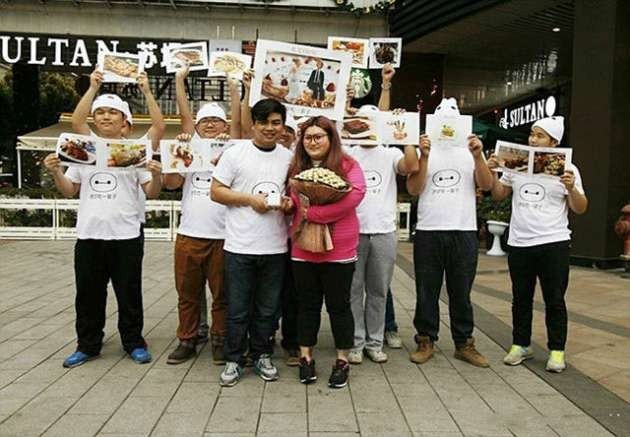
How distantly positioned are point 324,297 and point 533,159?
183 cm

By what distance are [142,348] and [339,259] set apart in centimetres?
178

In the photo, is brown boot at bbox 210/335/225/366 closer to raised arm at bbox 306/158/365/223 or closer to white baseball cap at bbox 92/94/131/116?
raised arm at bbox 306/158/365/223

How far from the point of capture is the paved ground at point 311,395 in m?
3.47

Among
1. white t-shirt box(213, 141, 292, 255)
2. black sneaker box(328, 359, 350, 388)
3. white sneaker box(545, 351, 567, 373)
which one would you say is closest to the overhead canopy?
white t-shirt box(213, 141, 292, 255)

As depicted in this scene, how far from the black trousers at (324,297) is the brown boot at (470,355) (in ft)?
3.32

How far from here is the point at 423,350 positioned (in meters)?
4.77

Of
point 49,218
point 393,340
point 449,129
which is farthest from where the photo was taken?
point 49,218

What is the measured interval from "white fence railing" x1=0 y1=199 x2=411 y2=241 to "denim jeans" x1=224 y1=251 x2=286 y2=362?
9.48m

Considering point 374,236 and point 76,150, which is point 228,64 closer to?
point 76,150

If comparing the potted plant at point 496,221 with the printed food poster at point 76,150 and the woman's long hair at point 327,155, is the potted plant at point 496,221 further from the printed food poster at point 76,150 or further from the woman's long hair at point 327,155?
the printed food poster at point 76,150

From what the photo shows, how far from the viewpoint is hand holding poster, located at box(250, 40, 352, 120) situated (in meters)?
4.27

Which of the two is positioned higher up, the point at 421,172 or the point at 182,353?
the point at 421,172

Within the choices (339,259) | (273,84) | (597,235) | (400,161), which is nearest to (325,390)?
(339,259)

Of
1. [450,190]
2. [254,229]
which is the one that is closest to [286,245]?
[254,229]
